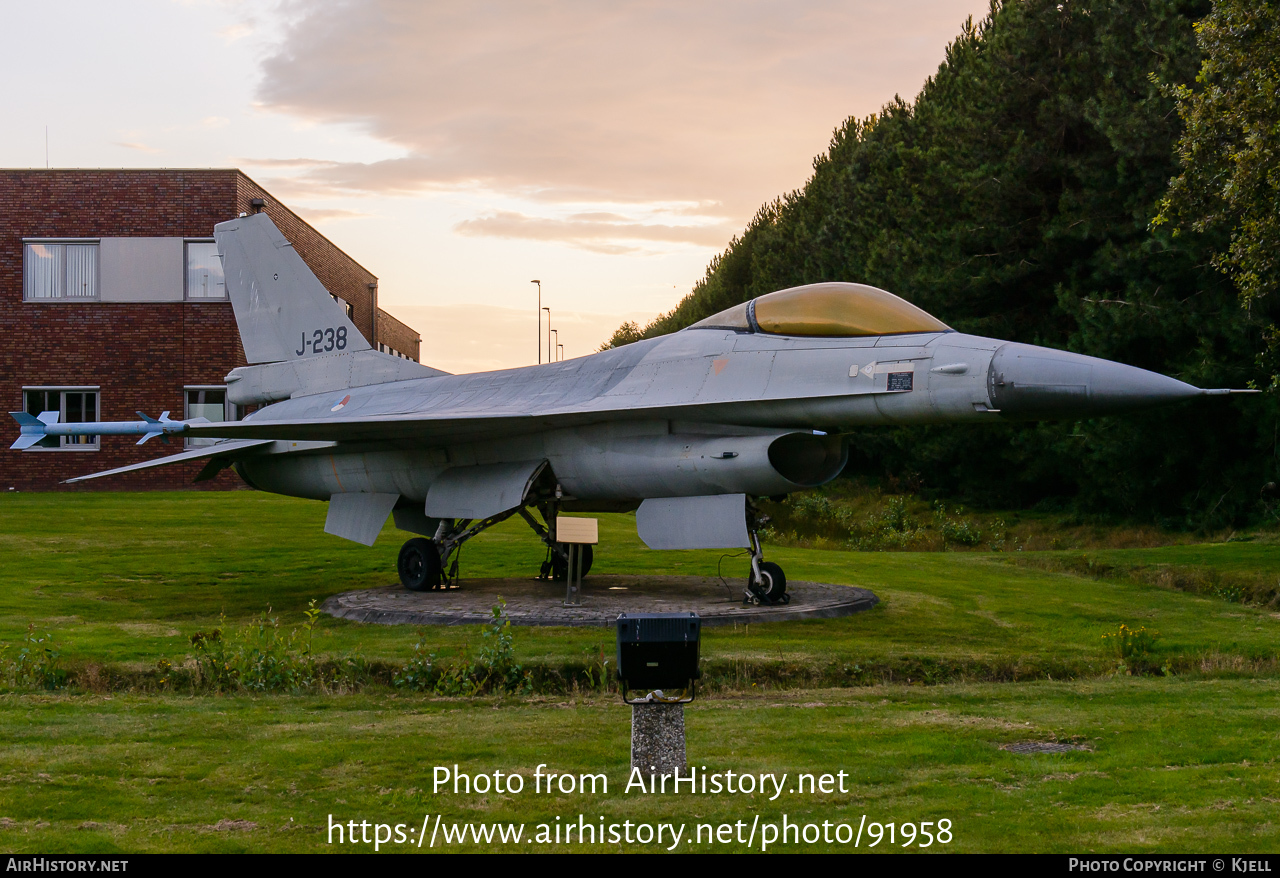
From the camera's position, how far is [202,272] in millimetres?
35781

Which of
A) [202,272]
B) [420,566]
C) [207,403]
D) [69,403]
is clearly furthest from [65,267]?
[420,566]

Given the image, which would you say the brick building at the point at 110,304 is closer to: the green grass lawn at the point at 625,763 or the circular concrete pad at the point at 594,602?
the circular concrete pad at the point at 594,602

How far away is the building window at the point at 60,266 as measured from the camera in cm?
3594

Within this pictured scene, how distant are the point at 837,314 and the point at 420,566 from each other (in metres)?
6.25

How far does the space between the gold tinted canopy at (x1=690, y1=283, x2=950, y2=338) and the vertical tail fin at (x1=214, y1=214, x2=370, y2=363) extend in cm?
696

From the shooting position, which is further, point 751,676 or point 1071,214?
point 1071,214

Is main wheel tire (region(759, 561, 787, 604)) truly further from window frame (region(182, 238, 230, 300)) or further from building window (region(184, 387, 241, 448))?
window frame (region(182, 238, 230, 300))

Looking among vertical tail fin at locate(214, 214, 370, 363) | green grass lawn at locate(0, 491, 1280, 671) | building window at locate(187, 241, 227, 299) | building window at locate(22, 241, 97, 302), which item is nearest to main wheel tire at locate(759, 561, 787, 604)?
green grass lawn at locate(0, 491, 1280, 671)

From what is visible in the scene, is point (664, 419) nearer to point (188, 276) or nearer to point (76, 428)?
point (76, 428)

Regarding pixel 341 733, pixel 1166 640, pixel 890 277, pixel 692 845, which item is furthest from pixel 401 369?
pixel 890 277

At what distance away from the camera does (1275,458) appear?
22.9m

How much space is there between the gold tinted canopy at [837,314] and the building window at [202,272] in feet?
95.1

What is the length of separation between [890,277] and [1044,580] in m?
19.7

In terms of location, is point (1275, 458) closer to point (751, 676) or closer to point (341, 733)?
point (751, 676)
